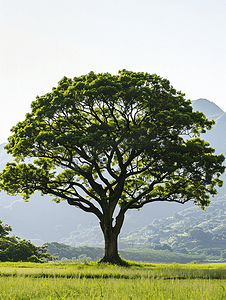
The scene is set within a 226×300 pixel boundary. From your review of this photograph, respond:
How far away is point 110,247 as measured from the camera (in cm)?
2242

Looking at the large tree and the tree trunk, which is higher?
the large tree

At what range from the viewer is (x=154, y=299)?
5.01 m

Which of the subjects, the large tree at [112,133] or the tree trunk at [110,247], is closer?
the large tree at [112,133]

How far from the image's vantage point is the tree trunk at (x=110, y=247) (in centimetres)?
2211

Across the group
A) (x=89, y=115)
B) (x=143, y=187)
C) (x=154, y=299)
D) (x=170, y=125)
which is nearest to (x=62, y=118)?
(x=89, y=115)

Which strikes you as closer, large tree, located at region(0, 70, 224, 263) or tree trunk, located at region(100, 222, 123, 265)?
large tree, located at region(0, 70, 224, 263)

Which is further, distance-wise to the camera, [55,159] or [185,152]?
[55,159]

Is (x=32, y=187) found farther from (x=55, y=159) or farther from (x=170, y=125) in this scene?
(x=170, y=125)

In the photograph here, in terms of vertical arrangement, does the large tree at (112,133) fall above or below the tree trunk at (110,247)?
above

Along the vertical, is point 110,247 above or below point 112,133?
below

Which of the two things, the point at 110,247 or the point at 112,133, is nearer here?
the point at 112,133

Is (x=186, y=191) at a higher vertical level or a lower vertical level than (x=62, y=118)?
lower

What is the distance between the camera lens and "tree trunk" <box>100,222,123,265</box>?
2211 cm

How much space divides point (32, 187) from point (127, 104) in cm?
960
